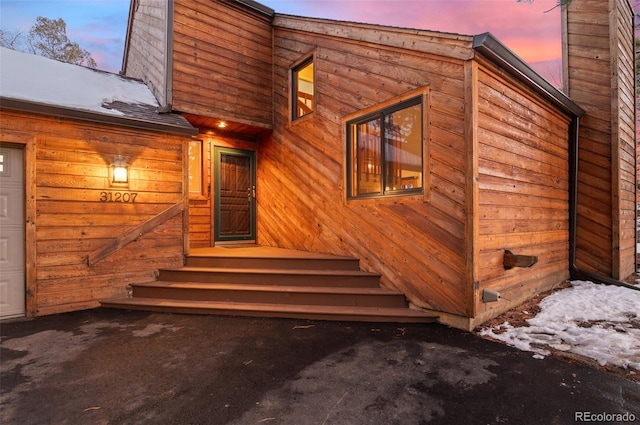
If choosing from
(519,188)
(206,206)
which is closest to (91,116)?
(206,206)

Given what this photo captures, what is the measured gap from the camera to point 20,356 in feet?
9.57

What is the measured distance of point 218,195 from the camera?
6.96 metres

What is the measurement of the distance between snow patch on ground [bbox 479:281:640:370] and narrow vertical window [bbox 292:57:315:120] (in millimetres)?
4944

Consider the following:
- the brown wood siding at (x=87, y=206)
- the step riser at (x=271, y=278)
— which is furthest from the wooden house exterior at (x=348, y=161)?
the step riser at (x=271, y=278)

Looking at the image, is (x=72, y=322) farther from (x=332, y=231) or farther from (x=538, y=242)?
(x=538, y=242)

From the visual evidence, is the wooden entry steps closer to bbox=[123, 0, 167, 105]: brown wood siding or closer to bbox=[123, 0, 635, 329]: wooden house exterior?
bbox=[123, 0, 635, 329]: wooden house exterior

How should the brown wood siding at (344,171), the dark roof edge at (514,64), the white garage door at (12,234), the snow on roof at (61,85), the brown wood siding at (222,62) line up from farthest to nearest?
1. the brown wood siding at (222,62)
2. the snow on roof at (61,85)
3. the white garage door at (12,234)
4. the brown wood siding at (344,171)
5. the dark roof edge at (514,64)

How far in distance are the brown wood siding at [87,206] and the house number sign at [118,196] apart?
0.12ft

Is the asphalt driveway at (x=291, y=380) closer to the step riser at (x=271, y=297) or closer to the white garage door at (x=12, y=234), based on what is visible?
the step riser at (x=271, y=297)

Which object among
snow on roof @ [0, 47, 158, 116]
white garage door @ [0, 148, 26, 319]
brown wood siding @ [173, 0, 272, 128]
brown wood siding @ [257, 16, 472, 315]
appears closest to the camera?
brown wood siding @ [257, 16, 472, 315]

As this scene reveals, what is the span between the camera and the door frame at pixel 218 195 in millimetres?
6914

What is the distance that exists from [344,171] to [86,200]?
3945mm

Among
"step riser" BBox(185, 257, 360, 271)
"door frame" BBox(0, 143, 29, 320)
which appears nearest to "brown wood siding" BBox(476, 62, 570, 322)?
"step riser" BBox(185, 257, 360, 271)

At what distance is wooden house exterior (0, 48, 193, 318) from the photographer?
4.12 metres
